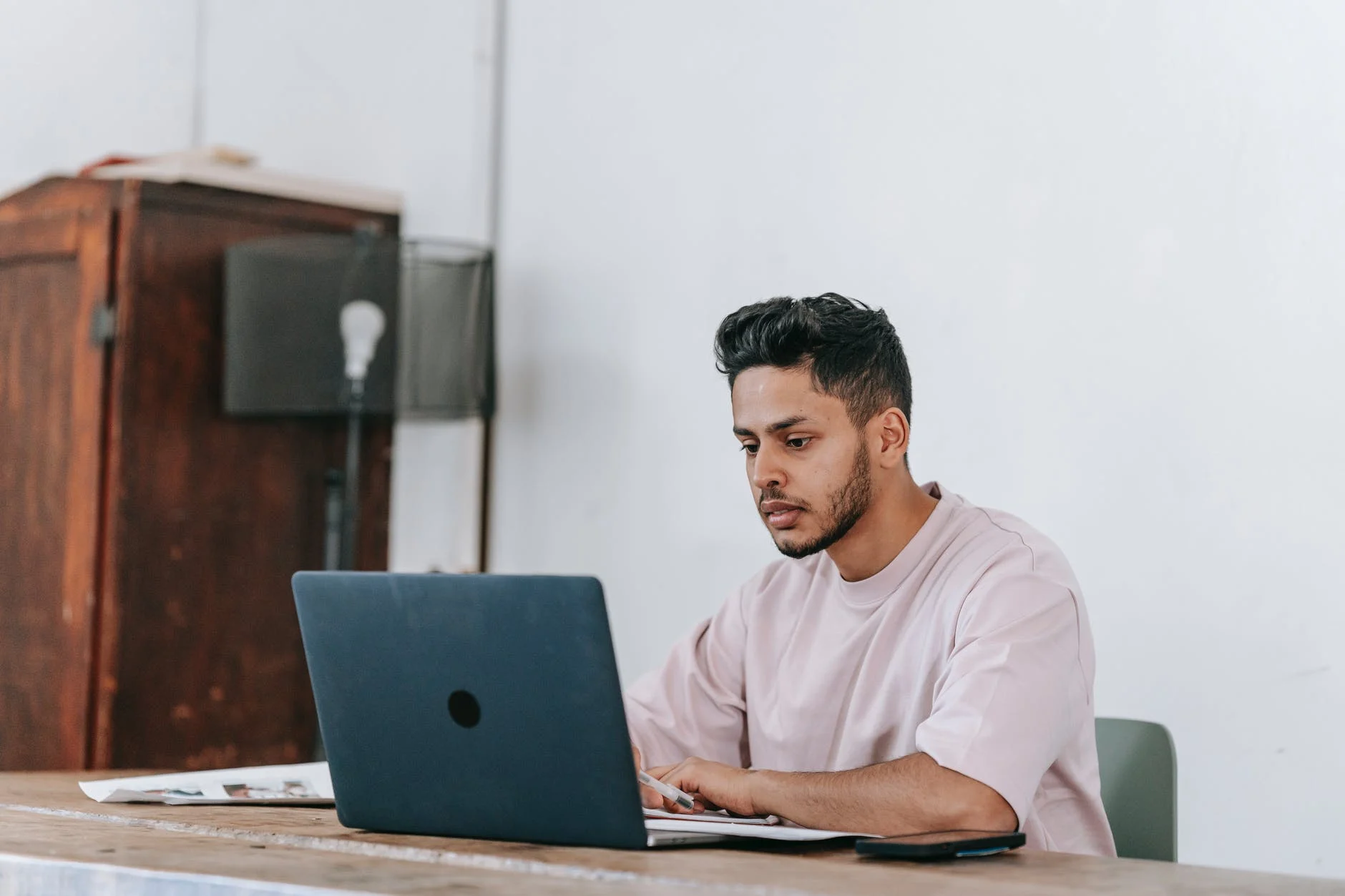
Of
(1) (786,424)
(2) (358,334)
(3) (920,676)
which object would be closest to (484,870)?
(3) (920,676)

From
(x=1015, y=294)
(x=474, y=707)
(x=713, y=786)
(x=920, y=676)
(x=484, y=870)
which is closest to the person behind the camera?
(x=484, y=870)

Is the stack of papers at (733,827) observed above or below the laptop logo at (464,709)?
below

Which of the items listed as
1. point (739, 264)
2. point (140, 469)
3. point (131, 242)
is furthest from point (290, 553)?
point (739, 264)

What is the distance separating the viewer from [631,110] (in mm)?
3133

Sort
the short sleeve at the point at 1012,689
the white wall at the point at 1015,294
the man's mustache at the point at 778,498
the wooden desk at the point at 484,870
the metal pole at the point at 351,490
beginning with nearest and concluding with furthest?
the wooden desk at the point at 484,870 → the short sleeve at the point at 1012,689 → the man's mustache at the point at 778,498 → the white wall at the point at 1015,294 → the metal pole at the point at 351,490

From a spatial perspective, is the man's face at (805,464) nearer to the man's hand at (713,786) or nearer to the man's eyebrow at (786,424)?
the man's eyebrow at (786,424)

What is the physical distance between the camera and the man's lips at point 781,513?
189cm

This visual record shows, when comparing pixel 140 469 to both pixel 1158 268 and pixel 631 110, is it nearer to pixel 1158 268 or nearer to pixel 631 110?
pixel 631 110

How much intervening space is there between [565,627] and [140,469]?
1.94 m

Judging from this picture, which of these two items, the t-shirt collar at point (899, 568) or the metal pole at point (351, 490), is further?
the metal pole at point (351, 490)

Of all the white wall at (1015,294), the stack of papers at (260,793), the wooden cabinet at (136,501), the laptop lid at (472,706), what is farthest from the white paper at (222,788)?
the white wall at (1015,294)

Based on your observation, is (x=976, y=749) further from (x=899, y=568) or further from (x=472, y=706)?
(x=472, y=706)

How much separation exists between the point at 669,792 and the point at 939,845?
441 mm

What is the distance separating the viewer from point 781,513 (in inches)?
74.7
